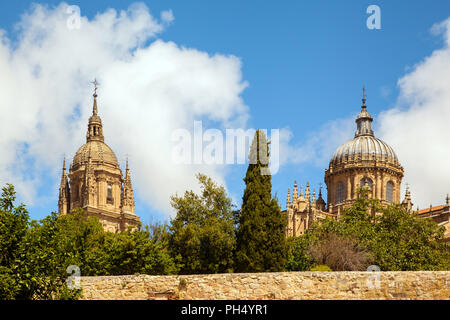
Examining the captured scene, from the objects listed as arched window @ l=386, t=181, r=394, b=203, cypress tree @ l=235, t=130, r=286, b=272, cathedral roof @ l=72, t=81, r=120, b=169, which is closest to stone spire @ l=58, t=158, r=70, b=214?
cathedral roof @ l=72, t=81, r=120, b=169

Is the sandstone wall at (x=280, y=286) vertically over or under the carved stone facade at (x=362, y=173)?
under

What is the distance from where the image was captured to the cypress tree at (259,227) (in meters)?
33.9

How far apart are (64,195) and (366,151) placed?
4207 cm

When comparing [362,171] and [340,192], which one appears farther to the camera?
[340,192]

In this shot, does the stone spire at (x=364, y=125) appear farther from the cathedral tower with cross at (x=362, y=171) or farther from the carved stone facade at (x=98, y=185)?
the carved stone facade at (x=98, y=185)

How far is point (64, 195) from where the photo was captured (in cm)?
9212

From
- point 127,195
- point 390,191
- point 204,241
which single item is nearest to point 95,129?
point 127,195

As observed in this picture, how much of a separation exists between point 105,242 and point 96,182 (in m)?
50.4

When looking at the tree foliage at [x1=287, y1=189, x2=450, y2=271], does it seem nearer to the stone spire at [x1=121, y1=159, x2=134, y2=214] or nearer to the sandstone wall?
the sandstone wall

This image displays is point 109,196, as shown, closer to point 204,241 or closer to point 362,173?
point 362,173

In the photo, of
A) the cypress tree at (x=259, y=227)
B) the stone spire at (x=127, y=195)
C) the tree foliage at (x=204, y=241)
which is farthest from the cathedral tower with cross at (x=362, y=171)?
the cypress tree at (x=259, y=227)

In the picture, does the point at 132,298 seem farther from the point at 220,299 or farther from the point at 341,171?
the point at 341,171

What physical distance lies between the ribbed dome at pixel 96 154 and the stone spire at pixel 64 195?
258cm
